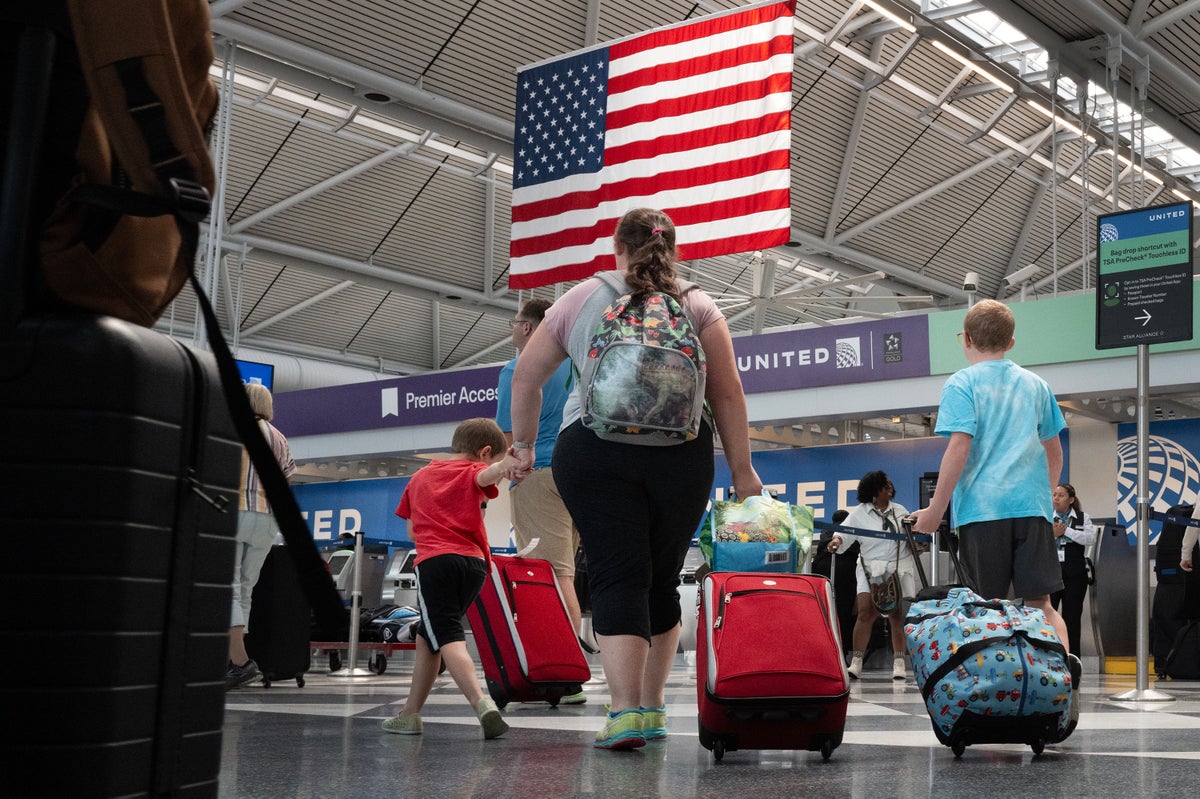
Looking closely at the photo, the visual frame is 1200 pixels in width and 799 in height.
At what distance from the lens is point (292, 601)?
7.39 metres

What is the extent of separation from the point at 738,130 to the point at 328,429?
1052 cm

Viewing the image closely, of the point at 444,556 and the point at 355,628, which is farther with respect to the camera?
the point at 355,628

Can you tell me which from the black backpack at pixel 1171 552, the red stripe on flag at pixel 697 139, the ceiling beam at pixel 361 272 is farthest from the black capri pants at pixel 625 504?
the ceiling beam at pixel 361 272

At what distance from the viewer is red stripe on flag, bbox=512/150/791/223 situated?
9.29 meters

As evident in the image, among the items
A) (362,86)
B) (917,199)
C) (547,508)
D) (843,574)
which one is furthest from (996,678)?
(917,199)

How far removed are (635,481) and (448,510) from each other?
1.18m

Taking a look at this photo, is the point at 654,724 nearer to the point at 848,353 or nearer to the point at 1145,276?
the point at 1145,276

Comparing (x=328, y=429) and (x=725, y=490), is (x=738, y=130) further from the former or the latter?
(x=328, y=429)

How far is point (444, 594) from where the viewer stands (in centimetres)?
434

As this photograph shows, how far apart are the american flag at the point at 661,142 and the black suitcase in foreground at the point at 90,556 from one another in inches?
306

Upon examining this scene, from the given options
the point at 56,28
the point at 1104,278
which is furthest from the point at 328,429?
the point at 56,28

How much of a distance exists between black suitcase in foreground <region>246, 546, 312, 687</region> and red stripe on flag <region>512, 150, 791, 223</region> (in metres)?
4.09

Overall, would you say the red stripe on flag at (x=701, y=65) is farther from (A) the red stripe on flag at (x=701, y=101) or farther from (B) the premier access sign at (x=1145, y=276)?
(B) the premier access sign at (x=1145, y=276)

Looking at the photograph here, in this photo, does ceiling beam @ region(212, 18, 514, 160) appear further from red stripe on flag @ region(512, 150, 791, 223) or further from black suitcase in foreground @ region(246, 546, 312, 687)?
black suitcase in foreground @ region(246, 546, 312, 687)
